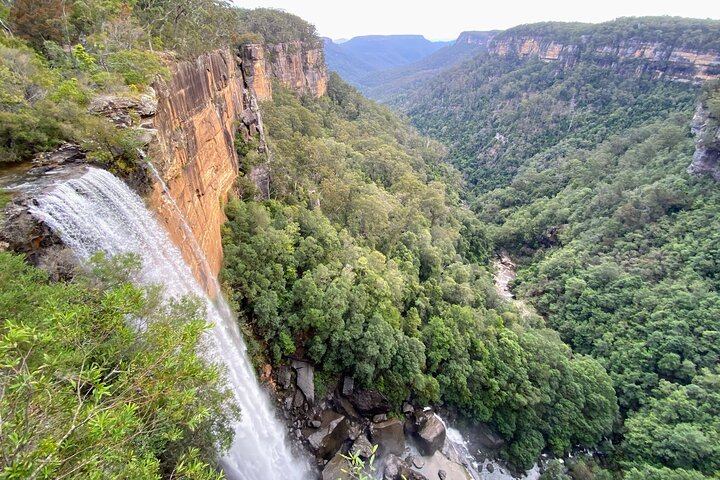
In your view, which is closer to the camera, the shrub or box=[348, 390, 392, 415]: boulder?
the shrub

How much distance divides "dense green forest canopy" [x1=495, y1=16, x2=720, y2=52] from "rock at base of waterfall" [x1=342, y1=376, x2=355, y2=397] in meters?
86.8

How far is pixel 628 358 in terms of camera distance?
2797cm

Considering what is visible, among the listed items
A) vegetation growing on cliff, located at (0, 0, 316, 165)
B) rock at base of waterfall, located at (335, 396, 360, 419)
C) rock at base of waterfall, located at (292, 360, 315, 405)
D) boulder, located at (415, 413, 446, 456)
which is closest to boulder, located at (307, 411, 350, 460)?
rock at base of waterfall, located at (335, 396, 360, 419)

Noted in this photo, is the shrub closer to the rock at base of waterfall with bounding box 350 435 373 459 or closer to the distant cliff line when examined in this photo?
the rock at base of waterfall with bounding box 350 435 373 459

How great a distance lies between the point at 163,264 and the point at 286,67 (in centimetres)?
4641

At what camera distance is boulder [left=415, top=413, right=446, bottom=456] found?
19.5 meters

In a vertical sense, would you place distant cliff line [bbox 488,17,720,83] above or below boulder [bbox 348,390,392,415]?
above

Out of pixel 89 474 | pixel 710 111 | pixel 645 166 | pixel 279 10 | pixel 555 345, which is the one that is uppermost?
pixel 279 10

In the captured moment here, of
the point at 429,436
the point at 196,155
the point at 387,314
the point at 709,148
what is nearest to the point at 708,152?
the point at 709,148

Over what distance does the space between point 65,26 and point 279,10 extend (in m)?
54.1

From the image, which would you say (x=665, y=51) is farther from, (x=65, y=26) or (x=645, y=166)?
(x=65, y=26)

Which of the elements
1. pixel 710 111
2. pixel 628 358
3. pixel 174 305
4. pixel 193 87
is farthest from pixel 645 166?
pixel 174 305

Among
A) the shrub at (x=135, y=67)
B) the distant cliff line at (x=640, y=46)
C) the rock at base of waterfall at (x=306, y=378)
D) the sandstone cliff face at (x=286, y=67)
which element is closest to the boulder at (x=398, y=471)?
the rock at base of waterfall at (x=306, y=378)

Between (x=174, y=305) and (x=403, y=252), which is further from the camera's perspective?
(x=403, y=252)
